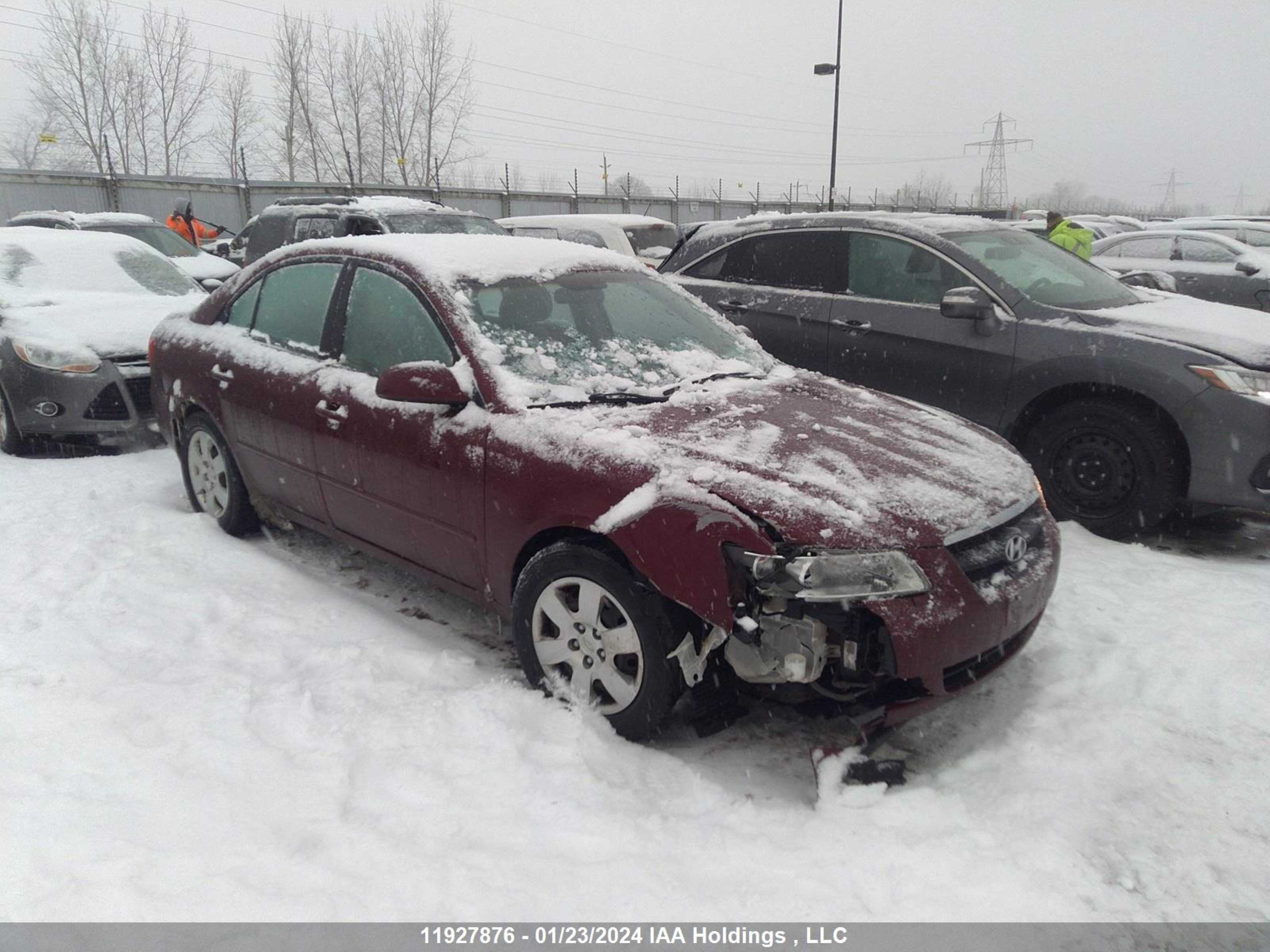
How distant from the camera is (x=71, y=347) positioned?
605cm

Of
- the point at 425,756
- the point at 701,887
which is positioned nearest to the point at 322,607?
the point at 425,756

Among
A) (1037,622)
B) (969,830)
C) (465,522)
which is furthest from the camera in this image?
(465,522)

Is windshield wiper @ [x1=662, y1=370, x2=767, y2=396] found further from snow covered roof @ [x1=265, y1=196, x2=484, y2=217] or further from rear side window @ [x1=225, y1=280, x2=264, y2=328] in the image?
snow covered roof @ [x1=265, y1=196, x2=484, y2=217]

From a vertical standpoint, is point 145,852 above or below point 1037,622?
below

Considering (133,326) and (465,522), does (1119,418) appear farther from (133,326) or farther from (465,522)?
(133,326)

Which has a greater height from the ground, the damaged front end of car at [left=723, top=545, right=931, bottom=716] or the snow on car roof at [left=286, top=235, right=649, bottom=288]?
the snow on car roof at [left=286, top=235, right=649, bottom=288]

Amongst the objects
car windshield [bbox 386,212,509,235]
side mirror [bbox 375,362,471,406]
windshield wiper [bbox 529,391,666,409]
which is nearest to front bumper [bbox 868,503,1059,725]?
windshield wiper [bbox 529,391,666,409]

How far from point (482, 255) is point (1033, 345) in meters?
3.15

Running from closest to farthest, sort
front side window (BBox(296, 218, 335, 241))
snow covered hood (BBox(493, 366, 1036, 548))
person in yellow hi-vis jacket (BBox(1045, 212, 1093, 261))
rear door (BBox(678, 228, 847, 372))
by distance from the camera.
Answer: snow covered hood (BBox(493, 366, 1036, 548)) < rear door (BBox(678, 228, 847, 372)) < person in yellow hi-vis jacket (BBox(1045, 212, 1093, 261)) < front side window (BBox(296, 218, 335, 241))

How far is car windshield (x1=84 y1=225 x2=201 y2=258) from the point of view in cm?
1232

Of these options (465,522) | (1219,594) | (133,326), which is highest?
(133,326)

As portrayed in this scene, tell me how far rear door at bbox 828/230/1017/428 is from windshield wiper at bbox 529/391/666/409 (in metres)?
2.56

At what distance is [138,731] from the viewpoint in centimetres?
280

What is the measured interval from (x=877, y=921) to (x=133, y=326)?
21.3 ft
